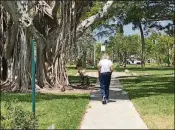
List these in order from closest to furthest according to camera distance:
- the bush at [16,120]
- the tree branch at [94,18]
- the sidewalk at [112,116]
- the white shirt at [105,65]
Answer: the bush at [16,120]
the sidewalk at [112,116]
the white shirt at [105,65]
the tree branch at [94,18]

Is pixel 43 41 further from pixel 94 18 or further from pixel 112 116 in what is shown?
pixel 112 116

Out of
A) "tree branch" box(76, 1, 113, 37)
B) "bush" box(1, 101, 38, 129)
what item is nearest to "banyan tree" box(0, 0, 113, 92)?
"tree branch" box(76, 1, 113, 37)

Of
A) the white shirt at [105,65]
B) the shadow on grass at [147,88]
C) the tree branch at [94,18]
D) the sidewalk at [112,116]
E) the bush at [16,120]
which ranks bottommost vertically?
the shadow on grass at [147,88]

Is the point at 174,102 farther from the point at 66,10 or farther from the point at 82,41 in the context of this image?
the point at 82,41

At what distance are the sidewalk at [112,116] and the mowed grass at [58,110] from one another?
9.3 inches

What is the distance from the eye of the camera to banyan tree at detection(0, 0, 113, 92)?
779 inches

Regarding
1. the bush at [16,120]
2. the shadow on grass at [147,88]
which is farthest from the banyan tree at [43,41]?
the bush at [16,120]

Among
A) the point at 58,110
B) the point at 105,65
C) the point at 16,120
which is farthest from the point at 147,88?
the point at 16,120

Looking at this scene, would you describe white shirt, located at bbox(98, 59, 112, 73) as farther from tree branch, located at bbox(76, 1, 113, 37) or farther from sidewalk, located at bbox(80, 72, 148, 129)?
tree branch, located at bbox(76, 1, 113, 37)

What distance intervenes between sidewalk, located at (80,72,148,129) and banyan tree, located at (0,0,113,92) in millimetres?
4454

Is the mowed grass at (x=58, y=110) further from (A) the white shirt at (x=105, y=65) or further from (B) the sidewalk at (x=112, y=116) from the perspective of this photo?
(A) the white shirt at (x=105, y=65)

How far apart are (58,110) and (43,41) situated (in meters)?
7.31

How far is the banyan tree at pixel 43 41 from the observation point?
1978 centimetres

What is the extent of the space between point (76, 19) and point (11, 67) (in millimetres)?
3736
